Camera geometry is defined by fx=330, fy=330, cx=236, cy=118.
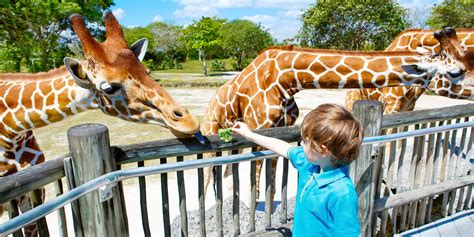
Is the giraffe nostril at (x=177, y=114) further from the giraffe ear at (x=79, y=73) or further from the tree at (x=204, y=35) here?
the tree at (x=204, y=35)

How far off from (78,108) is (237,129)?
4.75 ft

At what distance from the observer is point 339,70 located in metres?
3.51

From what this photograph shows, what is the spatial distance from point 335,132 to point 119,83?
1606mm

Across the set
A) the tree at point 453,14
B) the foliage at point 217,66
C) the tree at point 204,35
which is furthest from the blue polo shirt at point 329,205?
the foliage at point 217,66

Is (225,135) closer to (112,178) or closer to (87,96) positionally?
(112,178)

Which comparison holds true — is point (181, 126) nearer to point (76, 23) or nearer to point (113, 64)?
point (113, 64)

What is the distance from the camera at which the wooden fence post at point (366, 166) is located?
254 centimetres

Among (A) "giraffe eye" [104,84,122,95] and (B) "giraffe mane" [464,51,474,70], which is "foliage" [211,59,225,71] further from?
(A) "giraffe eye" [104,84,122,95]

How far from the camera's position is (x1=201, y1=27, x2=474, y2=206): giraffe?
350 cm

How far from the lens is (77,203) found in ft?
6.06

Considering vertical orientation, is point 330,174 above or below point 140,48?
below

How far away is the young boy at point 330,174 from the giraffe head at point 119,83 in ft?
3.00

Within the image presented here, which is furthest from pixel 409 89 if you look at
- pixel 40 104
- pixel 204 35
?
pixel 204 35

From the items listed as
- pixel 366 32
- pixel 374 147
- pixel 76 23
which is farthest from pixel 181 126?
pixel 366 32
